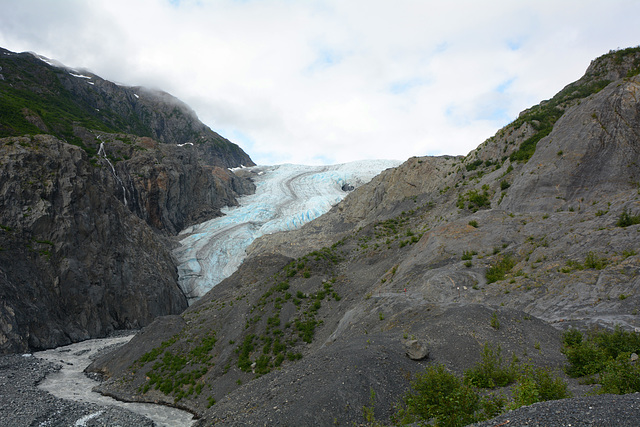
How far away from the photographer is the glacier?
173 feet

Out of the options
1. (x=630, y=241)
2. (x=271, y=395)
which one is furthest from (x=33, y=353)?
(x=630, y=241)

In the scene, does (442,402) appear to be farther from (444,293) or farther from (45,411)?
(45,411)

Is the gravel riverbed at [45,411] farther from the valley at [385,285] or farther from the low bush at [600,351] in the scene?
the low bush at [600,351]

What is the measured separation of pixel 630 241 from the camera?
11.1m

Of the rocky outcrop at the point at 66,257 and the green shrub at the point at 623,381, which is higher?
the rocky outcrop at the point at 66,257

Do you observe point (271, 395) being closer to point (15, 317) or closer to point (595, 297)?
point (595, 297)

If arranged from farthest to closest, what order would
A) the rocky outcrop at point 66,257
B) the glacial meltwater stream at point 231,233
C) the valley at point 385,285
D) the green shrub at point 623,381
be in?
the rocky outcrop at point 66,257 → the glacial meltwater stream at point 231,233 → the valley at point 385,285 → the green shrub at point 623,381

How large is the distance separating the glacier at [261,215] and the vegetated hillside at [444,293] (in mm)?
19927

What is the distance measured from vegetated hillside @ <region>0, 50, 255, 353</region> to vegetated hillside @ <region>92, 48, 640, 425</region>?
40.0 ft

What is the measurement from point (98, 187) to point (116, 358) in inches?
1040

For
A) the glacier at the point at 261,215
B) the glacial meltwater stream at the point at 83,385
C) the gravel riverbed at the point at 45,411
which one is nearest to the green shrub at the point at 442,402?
the glacial meltwater stream at the point at 83,385

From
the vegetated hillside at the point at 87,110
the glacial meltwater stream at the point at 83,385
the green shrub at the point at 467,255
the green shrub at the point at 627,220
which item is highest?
the vegetated hillside at the point at 87,110

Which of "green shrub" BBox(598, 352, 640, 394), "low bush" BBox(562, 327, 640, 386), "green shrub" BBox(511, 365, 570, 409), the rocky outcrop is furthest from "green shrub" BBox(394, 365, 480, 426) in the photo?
the rocky outcrop

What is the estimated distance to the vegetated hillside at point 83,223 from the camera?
3094 centimetres
